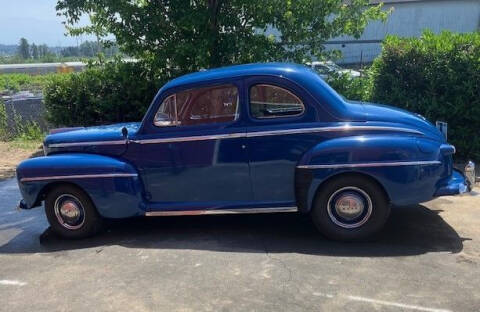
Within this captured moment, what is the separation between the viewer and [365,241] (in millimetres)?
4957

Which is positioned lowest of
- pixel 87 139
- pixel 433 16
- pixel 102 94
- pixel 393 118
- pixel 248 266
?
pixel 248 266

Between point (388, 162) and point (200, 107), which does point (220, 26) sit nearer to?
point (200, 107)

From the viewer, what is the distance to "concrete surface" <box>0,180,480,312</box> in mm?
3916

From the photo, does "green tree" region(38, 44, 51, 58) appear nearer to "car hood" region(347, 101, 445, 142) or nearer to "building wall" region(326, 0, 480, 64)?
"building wall" region(326, 0, 480, 64)

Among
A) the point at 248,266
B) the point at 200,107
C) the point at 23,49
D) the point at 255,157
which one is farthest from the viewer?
the point at 23,49

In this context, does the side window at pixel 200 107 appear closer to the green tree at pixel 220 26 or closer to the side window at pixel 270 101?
the side window at pixel 270 101

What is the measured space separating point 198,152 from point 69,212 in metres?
1.71

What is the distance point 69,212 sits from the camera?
5.62 metres

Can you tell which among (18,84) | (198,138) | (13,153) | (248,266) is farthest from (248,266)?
(18,84)

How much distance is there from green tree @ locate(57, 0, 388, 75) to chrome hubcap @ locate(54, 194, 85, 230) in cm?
397

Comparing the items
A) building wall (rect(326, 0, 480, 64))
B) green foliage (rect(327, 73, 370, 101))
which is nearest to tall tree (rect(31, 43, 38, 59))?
building wall (rect(326, 0, 480, 64))

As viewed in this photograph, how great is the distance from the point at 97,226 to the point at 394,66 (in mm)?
5318

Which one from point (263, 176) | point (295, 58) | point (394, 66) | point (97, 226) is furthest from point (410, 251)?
point (295, 58)

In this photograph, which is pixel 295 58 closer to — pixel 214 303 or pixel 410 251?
pixel 410 251
